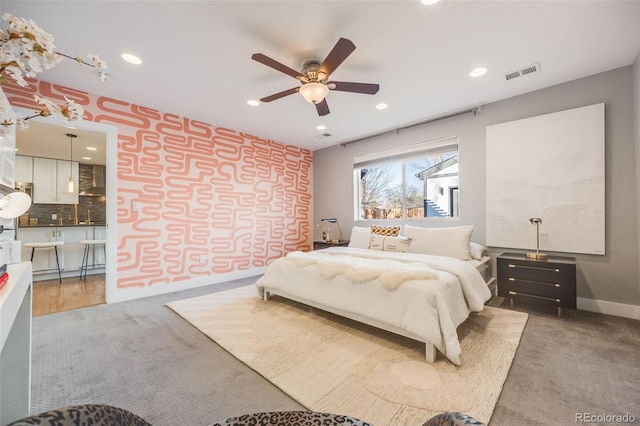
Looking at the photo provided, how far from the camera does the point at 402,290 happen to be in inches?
82.5

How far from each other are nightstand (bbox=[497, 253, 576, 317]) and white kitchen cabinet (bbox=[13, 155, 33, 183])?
28.1ft

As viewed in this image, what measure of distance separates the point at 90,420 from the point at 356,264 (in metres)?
2.15

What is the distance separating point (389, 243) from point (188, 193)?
3094 millimetres

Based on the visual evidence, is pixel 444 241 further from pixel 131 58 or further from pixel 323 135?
pixel 131 58

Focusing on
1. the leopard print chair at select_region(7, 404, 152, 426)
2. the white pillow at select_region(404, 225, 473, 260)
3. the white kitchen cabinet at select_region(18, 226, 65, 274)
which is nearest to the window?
the white pillow at select_region(404, 225, 473, 260)

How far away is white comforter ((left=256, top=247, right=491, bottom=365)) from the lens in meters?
1.91

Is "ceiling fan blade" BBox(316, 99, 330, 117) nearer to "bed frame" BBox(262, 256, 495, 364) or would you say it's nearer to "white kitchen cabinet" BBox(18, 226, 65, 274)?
"bed frame" BBox(262, 256, 495, 364)

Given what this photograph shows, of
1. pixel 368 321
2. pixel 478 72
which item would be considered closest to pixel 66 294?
pixel 368 321

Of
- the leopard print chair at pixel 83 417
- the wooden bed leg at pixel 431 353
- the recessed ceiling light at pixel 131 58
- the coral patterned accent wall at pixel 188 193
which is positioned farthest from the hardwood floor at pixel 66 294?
the wooden bed leg at pixel 431 353

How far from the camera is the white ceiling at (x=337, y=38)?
1923mm

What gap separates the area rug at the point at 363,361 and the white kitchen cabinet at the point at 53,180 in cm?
519

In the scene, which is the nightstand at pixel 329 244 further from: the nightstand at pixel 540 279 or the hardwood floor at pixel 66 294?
the hardwood floor at pixel 66 294

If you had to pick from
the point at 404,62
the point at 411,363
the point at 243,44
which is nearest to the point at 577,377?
the point at 411,363

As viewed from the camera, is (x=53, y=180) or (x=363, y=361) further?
(x=53, y=180)
